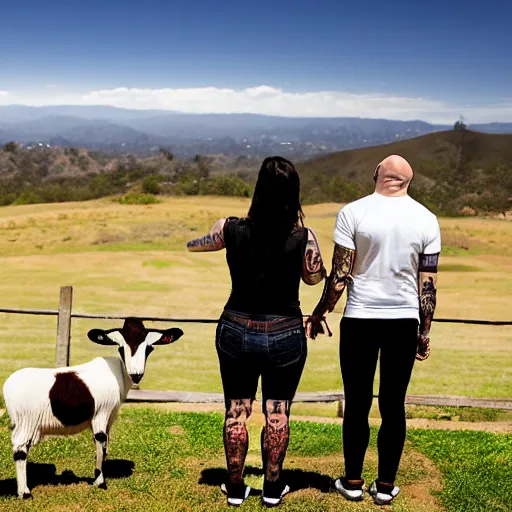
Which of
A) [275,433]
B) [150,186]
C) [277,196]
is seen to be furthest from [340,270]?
[150,186]

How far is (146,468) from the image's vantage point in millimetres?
5520

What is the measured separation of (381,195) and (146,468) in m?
3.05

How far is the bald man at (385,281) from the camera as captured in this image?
13.5 feet

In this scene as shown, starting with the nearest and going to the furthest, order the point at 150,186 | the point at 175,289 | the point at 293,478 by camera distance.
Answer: the point at 293,478 < the point at 175,289 < the point at 150,186

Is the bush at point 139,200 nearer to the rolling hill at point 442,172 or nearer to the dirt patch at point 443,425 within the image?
the rolling hill at point 442,172

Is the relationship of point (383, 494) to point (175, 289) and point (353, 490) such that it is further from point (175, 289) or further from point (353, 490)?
point (175, 289)

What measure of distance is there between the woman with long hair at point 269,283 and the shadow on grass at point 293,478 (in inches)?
41.1

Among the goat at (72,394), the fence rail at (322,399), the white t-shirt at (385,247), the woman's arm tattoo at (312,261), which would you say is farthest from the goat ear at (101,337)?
the fence rail at (322,399)

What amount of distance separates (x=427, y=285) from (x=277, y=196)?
1147 mm

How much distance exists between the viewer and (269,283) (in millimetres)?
4004

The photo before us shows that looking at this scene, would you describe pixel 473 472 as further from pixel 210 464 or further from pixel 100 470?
pixel 100 470

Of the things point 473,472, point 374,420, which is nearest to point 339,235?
point 473,472

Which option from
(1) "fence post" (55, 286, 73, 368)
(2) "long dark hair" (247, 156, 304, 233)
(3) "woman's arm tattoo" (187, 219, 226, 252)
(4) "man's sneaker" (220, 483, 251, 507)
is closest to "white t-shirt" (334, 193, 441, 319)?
(2) "long dark hair" (247, 156, 304, 233)

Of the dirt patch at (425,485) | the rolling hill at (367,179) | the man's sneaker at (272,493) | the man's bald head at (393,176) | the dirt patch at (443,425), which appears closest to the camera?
the man's bald head at (393,176)
